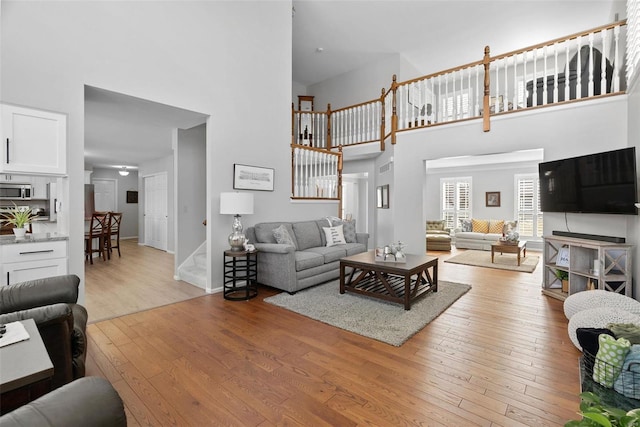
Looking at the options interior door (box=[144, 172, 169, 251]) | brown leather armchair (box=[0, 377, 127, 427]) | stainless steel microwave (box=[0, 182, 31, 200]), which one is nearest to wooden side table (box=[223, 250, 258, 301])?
stainless steel microwave (box=[0, 182, 31, 200])

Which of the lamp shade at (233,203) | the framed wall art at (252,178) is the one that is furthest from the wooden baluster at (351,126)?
the lamp shade at (233,203)

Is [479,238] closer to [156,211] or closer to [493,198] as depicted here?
[493,198]

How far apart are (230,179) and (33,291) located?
2594 mm

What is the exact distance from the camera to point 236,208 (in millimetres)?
3803

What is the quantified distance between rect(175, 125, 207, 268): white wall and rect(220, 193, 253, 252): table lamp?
56.8 inches

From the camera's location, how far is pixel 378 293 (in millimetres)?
3652

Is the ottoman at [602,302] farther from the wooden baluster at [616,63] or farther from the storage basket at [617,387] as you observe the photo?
the wooden baluster at [616,63]

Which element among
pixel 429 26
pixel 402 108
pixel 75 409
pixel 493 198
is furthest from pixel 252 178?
pixel 493 198

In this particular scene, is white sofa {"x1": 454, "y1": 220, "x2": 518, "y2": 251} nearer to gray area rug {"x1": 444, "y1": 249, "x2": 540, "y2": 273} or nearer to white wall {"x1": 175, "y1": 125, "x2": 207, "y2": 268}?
gray area rug {"x1": 444, "y1": 249, "x2": 540, "y2": 273}

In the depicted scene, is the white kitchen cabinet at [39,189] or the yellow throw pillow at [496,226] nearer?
the white kitchen cabinet at [39,189]

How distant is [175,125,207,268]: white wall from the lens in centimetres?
484

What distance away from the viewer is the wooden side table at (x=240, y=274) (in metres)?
3.76

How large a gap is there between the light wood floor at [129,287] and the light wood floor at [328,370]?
36cm

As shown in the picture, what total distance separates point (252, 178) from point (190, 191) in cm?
130
